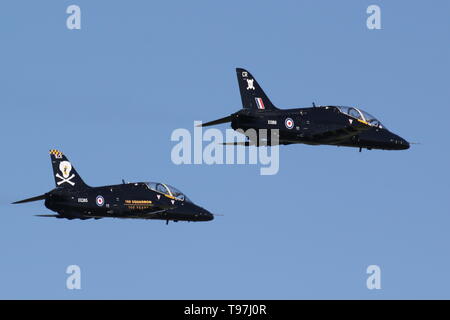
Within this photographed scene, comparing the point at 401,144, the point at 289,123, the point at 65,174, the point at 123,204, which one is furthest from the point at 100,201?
the point at 401,144

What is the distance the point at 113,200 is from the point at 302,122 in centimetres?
1574

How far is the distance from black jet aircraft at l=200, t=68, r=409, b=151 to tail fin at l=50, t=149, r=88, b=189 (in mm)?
12228

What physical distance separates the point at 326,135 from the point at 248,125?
6.95 meters

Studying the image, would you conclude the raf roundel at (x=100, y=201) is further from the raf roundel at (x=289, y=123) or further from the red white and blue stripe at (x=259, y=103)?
the raf roundel at (x=289, y=123)

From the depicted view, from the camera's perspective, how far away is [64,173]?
111 m

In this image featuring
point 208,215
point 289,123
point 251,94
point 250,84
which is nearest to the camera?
point 289,123

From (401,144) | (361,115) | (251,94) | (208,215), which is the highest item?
(251,94)

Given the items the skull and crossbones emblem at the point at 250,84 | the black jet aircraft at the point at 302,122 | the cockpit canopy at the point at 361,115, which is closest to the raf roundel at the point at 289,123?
the black jet aircraft at the point at 302,122

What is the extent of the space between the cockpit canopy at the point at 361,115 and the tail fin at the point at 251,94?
5.86 m

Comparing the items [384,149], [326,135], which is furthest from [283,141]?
[384,149]

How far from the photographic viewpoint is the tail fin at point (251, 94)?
355ft

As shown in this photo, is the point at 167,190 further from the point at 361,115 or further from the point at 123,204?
the point at 361,115
